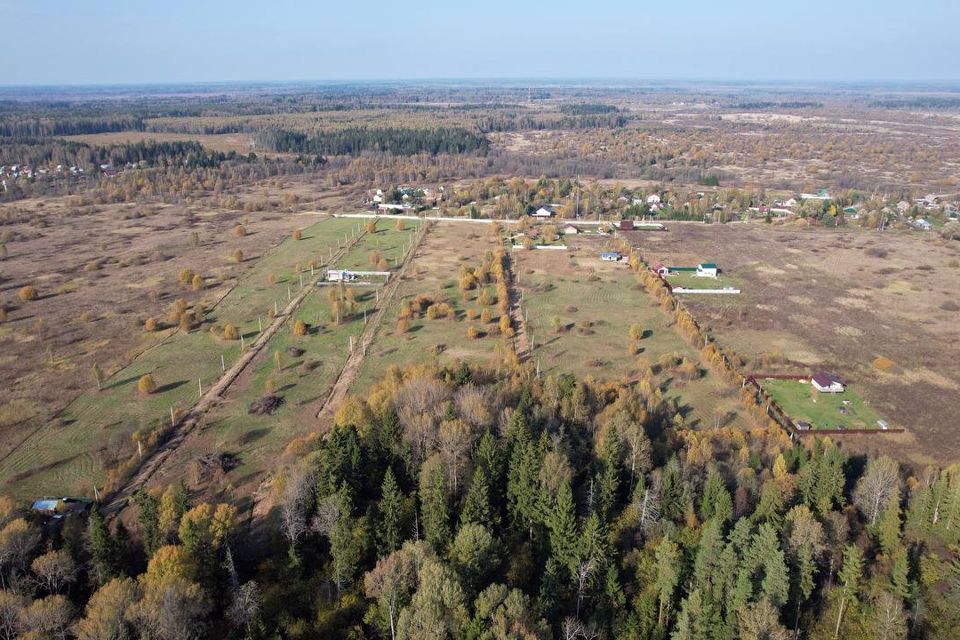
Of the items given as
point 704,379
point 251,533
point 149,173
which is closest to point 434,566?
point 251,533

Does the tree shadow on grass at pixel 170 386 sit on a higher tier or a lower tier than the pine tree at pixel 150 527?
lower

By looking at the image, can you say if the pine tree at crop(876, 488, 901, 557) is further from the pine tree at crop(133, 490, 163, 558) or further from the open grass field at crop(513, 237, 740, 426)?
the pine tree at crop(133, 490, 163, 558)

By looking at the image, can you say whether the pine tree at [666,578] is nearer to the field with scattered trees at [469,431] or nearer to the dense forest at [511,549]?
the dense forest at [511,549]

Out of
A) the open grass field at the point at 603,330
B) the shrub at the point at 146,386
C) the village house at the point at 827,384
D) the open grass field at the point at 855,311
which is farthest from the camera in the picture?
the village house at the point at 827,384

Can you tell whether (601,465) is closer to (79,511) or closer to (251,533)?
(251,533)

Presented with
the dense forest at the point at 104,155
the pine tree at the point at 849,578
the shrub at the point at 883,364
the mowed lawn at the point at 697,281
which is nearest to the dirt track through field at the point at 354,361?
the pine tree at the point at 849,578

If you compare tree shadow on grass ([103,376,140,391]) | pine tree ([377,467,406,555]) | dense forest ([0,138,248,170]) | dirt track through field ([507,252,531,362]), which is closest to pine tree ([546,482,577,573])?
pine tree ([377,467,406,555])
